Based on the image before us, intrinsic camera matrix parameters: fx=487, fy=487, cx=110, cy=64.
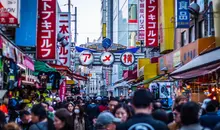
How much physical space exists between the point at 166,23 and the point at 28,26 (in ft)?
35.5

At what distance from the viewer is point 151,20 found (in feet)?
106

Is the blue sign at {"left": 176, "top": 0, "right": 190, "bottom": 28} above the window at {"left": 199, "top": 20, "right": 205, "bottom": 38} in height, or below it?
above

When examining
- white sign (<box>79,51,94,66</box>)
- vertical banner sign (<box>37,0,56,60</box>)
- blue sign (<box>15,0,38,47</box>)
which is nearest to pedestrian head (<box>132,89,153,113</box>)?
blue sign (<box>15,0,38,47</box>)

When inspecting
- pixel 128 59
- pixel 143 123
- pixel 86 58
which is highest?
pixel 86 58

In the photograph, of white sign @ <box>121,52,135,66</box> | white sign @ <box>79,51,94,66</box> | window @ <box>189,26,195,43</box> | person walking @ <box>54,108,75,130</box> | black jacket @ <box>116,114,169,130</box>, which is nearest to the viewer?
black jacket @ <box>116,114,169,130</box>

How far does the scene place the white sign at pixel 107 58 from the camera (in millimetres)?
40581

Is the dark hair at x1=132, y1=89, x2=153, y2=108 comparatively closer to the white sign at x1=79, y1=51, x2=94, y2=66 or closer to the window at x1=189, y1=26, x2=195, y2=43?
the window at x1=189, y1=26, x2=195, y2=43

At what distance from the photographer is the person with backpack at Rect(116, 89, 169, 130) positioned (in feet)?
17.6

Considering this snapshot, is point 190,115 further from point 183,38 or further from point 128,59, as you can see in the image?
point 128,59

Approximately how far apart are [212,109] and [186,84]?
45.0 ft

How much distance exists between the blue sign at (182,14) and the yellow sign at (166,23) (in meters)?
4.28

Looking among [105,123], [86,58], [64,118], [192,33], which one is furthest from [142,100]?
[86,58]

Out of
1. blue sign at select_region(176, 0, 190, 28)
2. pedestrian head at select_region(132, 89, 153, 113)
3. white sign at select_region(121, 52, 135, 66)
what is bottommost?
pedestrian head at select_region(132, 89, 153, 113)

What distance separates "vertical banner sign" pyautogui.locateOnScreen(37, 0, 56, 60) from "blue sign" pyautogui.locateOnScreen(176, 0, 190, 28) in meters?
6.40
